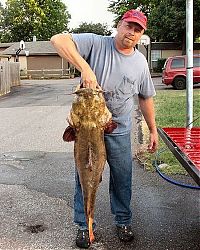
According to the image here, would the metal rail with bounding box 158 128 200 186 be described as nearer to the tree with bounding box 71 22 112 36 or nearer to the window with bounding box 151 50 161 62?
the window with bounding box 151 50 161 62

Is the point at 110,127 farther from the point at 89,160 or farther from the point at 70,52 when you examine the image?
the point at 70,52

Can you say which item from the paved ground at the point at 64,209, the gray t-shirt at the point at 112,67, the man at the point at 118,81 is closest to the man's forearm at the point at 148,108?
the man at the point at 118,81

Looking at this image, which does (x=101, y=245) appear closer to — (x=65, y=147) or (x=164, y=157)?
(x=164, y=157)

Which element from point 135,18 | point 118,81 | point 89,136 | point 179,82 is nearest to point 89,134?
point 89,136

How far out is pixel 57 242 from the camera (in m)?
4.56

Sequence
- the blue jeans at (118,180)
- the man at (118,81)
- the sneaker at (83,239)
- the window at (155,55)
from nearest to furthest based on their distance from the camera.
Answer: the man at (118,81) < the blue jeans at (118,180) < the sneaker at (83,239) < the window at (155,55)

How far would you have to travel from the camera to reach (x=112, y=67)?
400 cm

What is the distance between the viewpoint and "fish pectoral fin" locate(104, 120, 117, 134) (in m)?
3.76

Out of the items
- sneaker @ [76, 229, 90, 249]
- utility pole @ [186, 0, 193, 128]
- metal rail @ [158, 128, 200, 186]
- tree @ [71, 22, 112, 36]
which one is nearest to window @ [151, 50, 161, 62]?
tree @ [71, 22, 112, 36]

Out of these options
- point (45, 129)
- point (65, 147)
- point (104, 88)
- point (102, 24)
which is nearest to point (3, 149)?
point (65, 147)

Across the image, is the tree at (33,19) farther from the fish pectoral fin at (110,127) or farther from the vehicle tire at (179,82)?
the fish pectoral fin at (110,127)

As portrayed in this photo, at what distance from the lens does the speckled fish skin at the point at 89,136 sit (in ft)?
11.5

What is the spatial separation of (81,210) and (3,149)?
5.35 meters

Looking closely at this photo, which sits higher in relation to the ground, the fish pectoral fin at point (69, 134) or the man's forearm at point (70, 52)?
the man's forearm at point (70, 52)
